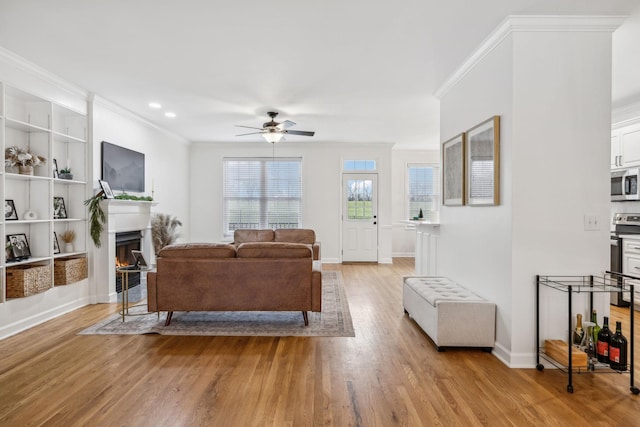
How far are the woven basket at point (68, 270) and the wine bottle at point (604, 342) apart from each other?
202 inches

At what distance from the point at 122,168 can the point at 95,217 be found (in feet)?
3.44

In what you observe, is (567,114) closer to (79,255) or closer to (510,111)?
(510,111)

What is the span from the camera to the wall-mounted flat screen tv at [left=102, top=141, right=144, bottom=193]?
5.04 m

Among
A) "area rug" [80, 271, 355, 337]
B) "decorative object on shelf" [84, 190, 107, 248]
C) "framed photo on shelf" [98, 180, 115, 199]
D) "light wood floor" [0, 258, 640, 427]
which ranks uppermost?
"framed photo on shelf" [98, 180, 115, 199]

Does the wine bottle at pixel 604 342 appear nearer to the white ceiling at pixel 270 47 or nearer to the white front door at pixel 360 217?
the white ceiling at pixel 270 47

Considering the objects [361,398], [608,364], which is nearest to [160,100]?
[361,398]

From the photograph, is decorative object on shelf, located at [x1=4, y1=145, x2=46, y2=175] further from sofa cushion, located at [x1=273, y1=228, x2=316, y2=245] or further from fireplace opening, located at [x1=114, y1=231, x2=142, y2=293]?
sofa cushion, located at [x1=273, y1=228, x2=316, y2=245]

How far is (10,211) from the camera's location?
150 inches

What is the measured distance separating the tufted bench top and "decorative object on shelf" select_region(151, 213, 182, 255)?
4294mm

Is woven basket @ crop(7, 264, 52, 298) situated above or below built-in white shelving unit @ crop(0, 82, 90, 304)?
below

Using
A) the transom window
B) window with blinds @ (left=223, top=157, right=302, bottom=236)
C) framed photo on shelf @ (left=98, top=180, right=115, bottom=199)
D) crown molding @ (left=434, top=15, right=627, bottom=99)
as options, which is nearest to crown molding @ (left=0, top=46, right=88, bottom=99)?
framed photo on shelf @ (left=98, top=180, right=115, bottom=199)

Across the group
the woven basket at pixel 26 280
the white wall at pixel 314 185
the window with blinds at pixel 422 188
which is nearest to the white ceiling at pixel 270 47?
the woven basket at pixel 26 280

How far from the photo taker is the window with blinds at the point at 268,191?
8.34m

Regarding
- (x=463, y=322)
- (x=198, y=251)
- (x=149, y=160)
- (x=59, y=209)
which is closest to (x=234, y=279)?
(x=198, y=251)
